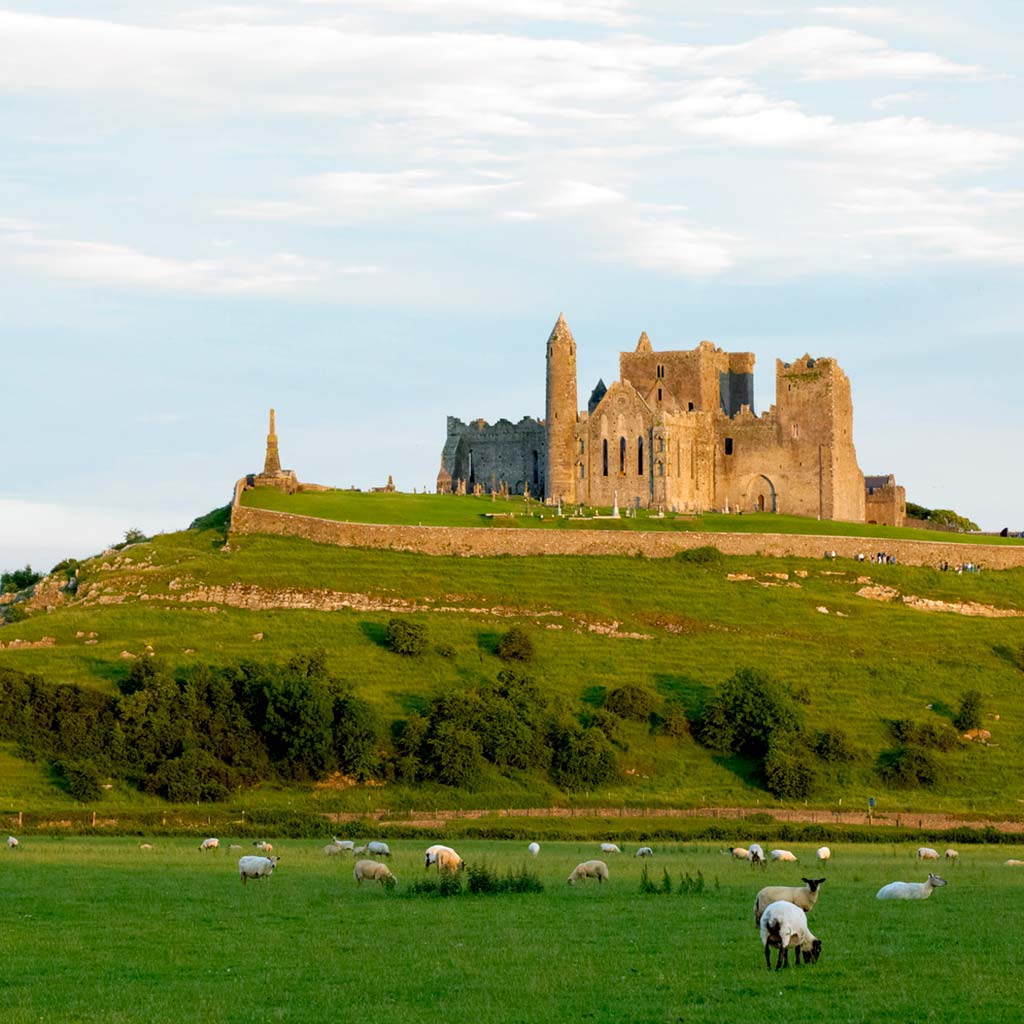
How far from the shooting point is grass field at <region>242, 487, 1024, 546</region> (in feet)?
338

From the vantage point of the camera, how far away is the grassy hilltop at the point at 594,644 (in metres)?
66.9

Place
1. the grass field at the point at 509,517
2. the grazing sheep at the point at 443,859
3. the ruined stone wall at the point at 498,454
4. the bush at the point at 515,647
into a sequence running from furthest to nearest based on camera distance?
the ruined stone wall at the point at 498,454 < the grass field at the point at 509,517 < the bush at the point at 515,647 < the grazing sheep at the point at 443,859

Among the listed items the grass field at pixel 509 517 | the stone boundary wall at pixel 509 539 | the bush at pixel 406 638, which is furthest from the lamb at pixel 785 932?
the grass field at pixel 509 517

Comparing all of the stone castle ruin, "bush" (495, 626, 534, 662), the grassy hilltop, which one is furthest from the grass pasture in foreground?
the stone castle ruin

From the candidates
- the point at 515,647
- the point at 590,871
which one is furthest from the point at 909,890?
the point at 515,647

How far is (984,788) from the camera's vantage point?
224 feet

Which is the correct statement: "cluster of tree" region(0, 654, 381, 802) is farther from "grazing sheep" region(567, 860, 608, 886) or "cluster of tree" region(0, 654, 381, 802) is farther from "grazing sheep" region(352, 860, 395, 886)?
"grazing sheep" region(567, 860, 608, 886)

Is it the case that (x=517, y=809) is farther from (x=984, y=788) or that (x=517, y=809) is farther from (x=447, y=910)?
(x=447, y=910)

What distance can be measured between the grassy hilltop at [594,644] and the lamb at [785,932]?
129 ft

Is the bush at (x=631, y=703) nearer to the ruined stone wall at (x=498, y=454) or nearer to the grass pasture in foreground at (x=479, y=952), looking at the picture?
the grass pasture in foreground at (x=479, y=952)

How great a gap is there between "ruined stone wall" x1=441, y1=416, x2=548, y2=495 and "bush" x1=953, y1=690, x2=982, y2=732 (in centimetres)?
5310

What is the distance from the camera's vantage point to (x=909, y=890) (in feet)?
109

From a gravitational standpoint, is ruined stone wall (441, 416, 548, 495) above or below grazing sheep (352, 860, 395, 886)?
above

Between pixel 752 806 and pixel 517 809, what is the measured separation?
8753mm
